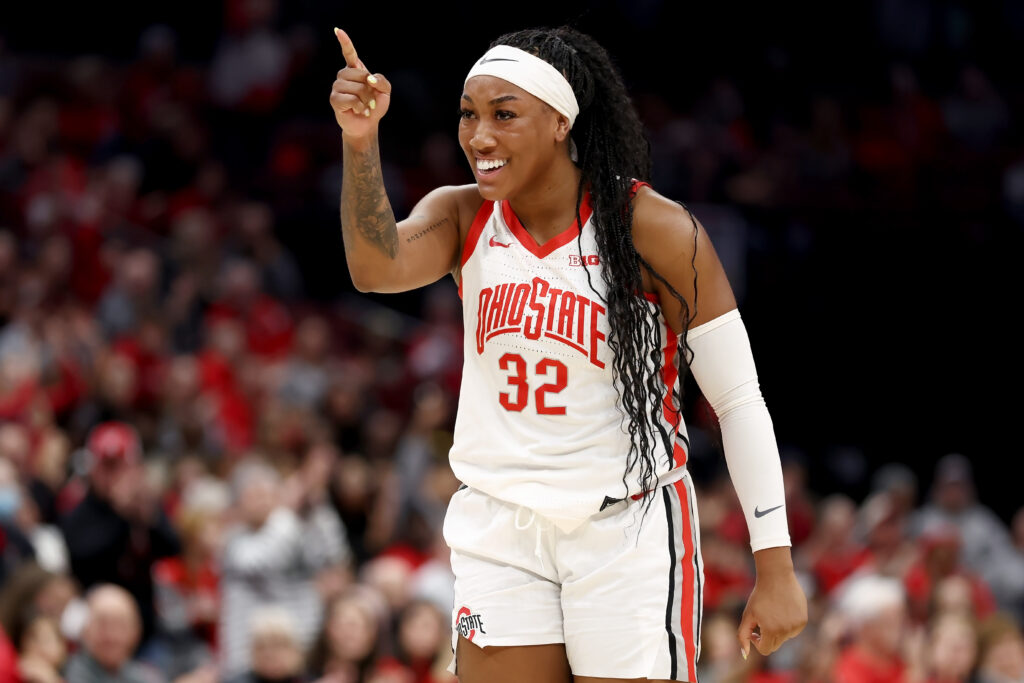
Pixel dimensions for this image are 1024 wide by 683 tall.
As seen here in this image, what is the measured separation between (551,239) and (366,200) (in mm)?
444

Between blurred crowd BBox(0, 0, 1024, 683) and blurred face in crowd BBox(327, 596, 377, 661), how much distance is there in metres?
0.01

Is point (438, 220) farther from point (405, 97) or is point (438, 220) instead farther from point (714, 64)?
point (714, 64)

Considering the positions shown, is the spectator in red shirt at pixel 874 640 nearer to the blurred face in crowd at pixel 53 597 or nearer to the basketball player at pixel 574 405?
the blurred face in crowd at pixel 53 597

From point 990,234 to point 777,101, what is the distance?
2.85 m

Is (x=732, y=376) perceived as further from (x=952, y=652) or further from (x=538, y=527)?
(x=952, y=652)

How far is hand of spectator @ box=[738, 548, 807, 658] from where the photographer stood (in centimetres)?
309

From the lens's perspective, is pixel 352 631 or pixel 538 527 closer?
pixel 538 527

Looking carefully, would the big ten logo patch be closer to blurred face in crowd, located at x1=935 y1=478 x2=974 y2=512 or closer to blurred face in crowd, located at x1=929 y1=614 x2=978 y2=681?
blurred face in crowd, located at x1=929 y1=614 x2=978 y2=681

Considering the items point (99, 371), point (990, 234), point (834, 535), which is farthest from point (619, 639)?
point (990, 234)

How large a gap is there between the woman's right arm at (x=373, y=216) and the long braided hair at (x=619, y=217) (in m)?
0.35

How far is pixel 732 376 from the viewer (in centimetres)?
318

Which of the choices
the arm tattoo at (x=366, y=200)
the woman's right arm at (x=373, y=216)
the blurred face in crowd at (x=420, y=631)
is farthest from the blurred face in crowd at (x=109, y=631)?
the arm tattoo at (x=366, y=200)

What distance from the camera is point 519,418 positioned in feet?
10.3

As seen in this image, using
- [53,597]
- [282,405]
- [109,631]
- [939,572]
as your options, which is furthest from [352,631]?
[939,572]
